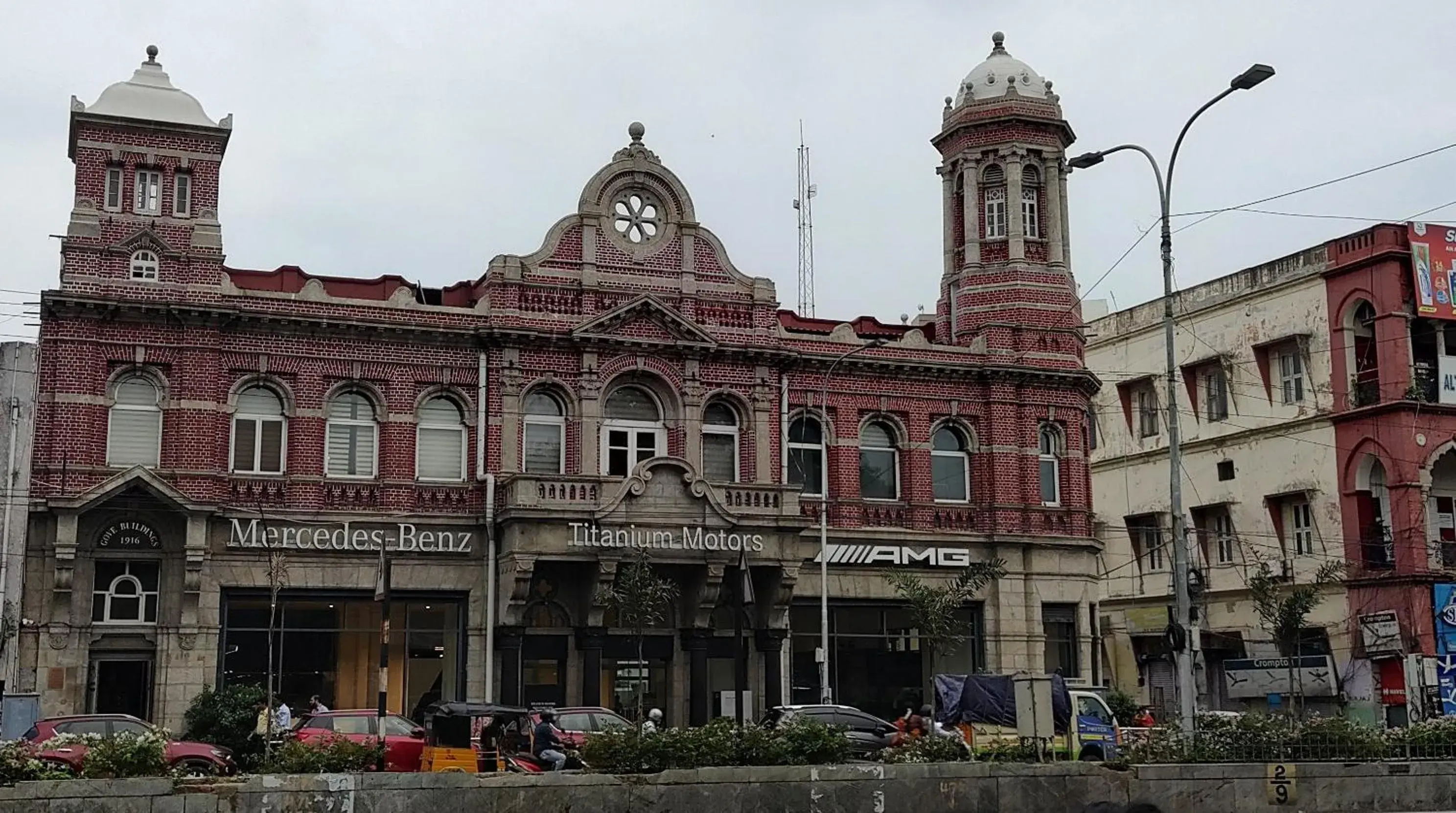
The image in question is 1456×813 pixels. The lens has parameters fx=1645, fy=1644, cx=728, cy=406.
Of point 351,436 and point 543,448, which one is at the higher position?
point 351,436

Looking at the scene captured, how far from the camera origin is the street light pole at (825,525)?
131 feet

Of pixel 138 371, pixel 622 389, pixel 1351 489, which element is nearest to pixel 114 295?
pixel 138 371

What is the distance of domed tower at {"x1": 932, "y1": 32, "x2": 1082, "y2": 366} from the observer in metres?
45.4

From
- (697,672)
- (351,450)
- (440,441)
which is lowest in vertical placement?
(697,672)

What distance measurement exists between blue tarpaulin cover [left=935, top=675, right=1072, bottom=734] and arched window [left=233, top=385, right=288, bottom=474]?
17.2 metres

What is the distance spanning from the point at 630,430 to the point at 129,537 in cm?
1203

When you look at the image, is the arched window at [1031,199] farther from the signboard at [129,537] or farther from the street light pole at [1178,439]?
the signboard at [129,537]

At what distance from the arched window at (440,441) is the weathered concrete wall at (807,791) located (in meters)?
19.3

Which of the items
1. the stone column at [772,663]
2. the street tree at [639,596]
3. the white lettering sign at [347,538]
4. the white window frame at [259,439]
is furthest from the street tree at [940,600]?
the white window frame at [259,439]

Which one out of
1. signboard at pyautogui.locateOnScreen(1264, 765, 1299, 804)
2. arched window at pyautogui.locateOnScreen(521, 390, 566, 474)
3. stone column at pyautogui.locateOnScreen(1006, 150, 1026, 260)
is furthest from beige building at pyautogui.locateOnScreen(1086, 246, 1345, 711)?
signboard at pyautogui.locateOnScreen(1264, 765, 1299, 804)

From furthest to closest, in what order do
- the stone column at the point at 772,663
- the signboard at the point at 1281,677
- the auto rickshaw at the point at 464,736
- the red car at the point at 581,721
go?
1. the signboard at the point at 1281,677
2. the stone column at the point at 772,663
3. the red car at the point at 581,721
4. the auto rickshaw at the point at 464,736

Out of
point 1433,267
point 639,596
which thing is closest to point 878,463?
point 639,596

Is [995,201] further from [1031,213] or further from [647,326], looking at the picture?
[647,326]

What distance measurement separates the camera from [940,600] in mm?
40688
